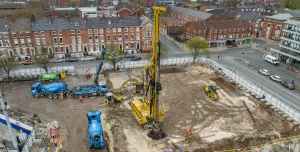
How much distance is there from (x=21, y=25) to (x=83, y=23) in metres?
14.3

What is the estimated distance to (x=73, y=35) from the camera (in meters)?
59.2

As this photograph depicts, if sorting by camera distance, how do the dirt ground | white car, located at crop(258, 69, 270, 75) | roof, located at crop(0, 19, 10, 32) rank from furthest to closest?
roof, located at crop(0, 19, 10, 32) → white car, located at crop(258, 69, 270, 75) → the dirt ground

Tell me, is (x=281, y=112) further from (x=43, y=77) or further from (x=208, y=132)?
(x=43, y=77)

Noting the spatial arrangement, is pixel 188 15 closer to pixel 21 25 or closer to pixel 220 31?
pixel 220 31

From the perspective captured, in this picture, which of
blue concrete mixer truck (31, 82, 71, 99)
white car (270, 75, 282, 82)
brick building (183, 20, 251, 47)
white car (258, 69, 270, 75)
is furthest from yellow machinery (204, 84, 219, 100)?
brick building (183, 20, 251, 47)

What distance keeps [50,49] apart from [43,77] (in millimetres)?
14999

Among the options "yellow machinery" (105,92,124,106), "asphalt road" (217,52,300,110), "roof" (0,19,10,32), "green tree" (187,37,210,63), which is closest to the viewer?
"yellow machinery" (105,92,124,106)

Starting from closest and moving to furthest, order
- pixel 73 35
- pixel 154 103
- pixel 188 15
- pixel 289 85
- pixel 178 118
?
pixel 154 103
pixel 178 118
pixel 289 85
pixel 73 35
pixel 188 15

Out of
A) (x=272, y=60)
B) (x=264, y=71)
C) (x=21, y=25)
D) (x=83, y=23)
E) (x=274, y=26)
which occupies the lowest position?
(x=264, y=71)

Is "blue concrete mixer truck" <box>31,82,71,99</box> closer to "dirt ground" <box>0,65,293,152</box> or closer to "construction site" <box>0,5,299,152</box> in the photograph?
"construction site" <box>0,5,299,152</box>

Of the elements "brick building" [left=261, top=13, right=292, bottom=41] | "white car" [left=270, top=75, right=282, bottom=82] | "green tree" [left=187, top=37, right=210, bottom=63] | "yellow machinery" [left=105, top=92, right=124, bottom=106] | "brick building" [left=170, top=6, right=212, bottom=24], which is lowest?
"yellow machinery" [left=105, top=92, right=124, bottom=106]

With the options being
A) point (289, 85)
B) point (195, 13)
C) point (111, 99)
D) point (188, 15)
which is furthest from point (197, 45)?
point (188, 15)

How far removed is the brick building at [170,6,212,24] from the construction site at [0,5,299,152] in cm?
4613

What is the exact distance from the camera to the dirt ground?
29.1m
